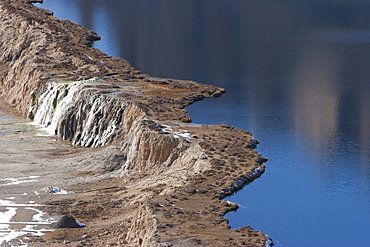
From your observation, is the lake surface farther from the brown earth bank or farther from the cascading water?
the cascading water

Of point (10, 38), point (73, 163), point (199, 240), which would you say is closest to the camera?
point (199, 240)

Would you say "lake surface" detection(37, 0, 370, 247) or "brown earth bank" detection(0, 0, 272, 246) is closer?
"brown earth bank" detection(0, 0, 272, 246)

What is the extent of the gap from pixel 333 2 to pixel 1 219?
328 feet

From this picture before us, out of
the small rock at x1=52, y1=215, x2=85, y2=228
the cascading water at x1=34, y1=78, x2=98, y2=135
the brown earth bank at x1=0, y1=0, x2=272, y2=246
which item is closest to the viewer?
the brown earth bank at x1=0, y1=0, x2=272, y2=246

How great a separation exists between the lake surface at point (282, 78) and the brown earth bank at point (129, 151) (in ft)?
7.29

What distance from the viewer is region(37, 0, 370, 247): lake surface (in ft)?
162

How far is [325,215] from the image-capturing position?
157ft

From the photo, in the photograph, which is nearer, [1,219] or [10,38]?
[1,219]

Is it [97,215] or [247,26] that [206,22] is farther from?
[97,215]

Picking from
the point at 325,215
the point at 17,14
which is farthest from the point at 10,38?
the point at 325,215

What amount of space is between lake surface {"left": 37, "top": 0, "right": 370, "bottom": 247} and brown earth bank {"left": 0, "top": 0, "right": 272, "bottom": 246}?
222 centimetres

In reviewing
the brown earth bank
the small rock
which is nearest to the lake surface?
the brown earth bank

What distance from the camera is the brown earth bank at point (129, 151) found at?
1713 inches

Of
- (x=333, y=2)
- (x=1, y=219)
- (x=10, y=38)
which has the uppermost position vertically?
(x=333, y=2)
